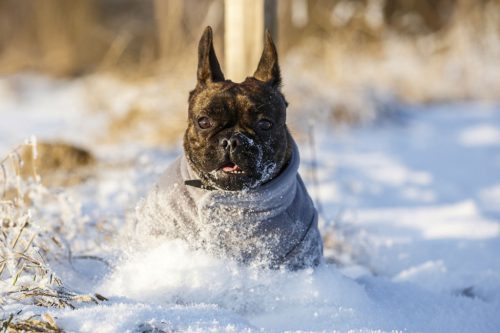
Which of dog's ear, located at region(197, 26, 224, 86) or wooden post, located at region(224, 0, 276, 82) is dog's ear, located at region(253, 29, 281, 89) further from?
wooden post, located at region(224, 0, 276, 82)

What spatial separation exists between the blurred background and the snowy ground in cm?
52

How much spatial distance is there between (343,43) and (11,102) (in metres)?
5.17

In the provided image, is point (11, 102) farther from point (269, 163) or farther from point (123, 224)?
point (269, 163)

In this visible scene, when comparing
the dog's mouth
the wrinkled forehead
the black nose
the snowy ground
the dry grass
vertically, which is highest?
the wrinkled forehead

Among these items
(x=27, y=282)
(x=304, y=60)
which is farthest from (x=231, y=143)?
(x=304, y=60)

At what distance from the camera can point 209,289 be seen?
277cm

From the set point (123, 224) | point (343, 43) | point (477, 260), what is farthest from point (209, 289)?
point (343, 43)

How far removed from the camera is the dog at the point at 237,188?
Answer: 2.78 m

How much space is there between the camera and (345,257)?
4.00 meters

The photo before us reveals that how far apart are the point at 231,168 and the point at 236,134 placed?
0.14 meters

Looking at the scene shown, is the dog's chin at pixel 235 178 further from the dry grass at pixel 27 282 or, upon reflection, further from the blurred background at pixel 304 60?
the blurred background at pixel 304 60

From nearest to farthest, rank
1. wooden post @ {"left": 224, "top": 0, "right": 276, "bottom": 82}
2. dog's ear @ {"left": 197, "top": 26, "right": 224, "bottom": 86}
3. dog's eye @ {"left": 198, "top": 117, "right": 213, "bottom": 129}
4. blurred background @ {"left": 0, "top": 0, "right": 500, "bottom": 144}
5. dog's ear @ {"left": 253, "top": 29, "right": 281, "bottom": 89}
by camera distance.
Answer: dog's eye @ {"left": 198, "top": 117, "right": 213, "bottom": 129}
dog's ear @ {"left": 197, "top": 26, "right": 224, "bottom": 86}
dog's ear @ {"left": 253, "top": 29, "right": 281, "bottom": 89}
wooden post @ {"left": 224, "top": 0, "right": 276, "bottom": 82}
blurred background @ {"left": 0, "top": 0, "right": 500, "bottom": 144}

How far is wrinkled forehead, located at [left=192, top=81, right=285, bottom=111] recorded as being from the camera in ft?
9.41

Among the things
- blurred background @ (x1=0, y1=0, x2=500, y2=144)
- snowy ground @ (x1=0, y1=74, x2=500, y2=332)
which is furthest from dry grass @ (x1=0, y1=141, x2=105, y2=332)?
blurred background @ (x1=0, y1=0, x2=500, y2=144)
